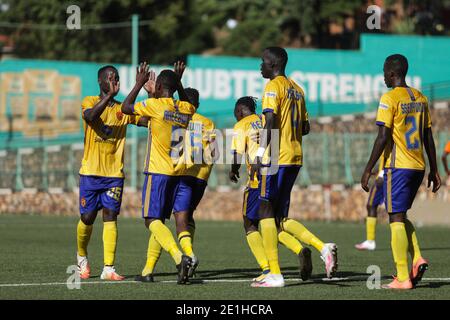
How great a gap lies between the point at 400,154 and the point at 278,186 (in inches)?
52.8

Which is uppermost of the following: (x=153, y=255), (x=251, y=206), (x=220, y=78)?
(x=220, y=78)

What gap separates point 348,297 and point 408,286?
1.03 m

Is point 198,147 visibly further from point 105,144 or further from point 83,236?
point 83,236

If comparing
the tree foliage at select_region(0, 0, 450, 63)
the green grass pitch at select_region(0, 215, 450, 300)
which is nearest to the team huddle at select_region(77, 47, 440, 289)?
the green grass pitch at select_region(0, 215, 450, 300)

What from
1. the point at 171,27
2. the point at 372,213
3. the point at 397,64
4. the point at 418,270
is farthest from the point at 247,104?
the point at 171,27

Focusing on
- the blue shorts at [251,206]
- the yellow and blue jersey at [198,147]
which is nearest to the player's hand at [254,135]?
the yellow and blue jersey at [198,147]

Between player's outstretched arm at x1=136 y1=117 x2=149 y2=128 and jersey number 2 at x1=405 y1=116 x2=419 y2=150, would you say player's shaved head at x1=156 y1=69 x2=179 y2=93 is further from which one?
jersey number 2 at x1=405 y1=116 x2=419 y2=150

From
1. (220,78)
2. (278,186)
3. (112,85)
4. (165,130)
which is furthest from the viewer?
(220,78)

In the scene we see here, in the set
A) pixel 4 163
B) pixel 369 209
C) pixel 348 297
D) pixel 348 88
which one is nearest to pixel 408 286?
pixel 348 297

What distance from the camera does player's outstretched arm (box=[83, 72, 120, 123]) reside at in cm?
1332

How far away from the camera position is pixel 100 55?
57156mm

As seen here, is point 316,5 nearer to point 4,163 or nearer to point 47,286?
point 4,163

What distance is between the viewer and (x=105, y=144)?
14.0 meters

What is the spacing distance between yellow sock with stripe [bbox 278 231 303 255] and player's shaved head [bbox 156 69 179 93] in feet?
6.63
